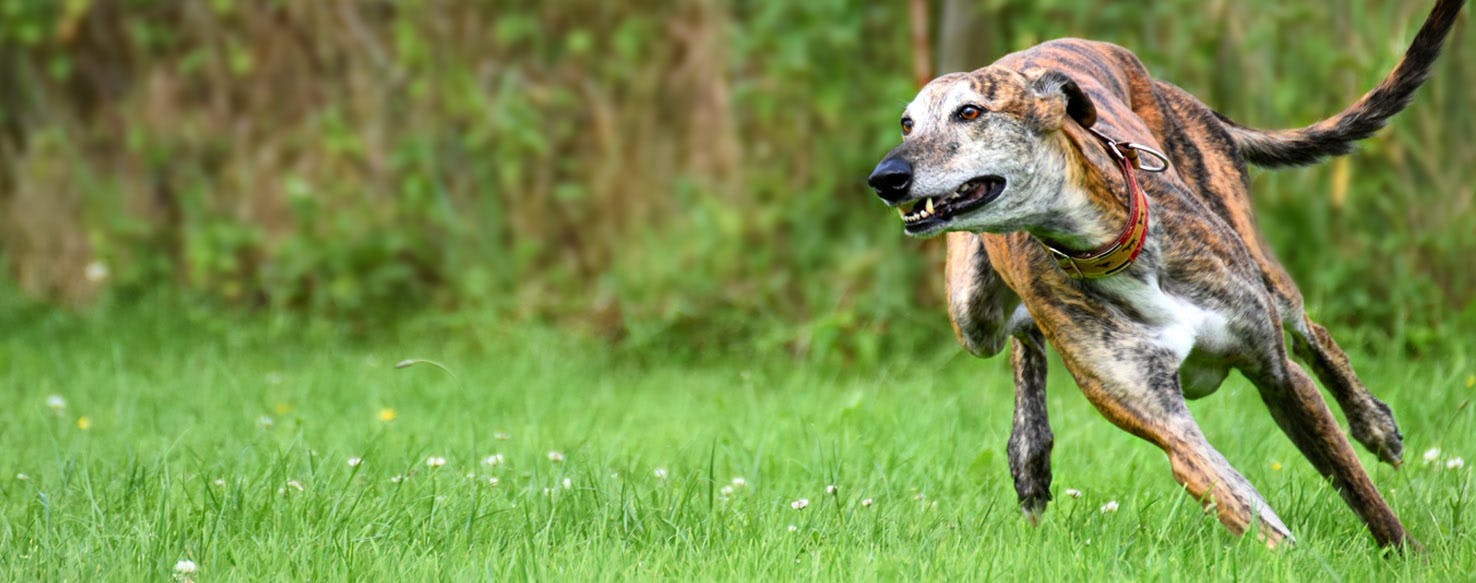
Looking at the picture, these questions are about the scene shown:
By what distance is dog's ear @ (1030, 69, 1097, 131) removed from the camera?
141 inches

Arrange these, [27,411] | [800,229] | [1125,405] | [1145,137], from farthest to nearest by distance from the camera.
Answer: [800,229] < [27,411] < [1145,137] < [1125,405]

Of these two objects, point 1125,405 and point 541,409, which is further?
point 541,409

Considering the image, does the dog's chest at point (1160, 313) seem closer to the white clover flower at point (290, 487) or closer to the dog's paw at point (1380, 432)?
the dog's paw at point (1380, 432)

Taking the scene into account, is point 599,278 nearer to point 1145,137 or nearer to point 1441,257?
point 1441,257

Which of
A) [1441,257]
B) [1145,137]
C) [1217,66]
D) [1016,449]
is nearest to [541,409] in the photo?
[1016,449]

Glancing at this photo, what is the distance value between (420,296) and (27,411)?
315cm

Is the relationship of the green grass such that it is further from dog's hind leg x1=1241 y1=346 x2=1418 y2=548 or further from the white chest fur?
the white chest fur

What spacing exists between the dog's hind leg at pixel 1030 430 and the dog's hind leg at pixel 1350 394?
0.67 m

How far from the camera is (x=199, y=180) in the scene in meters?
9.55

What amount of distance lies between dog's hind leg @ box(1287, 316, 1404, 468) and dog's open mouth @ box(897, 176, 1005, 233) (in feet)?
3.82

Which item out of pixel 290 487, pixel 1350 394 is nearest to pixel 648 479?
pixel 290 487

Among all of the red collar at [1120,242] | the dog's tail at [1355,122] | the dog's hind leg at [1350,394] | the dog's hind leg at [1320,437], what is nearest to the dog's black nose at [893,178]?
the red collar at [1120,242]

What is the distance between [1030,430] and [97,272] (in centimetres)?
668

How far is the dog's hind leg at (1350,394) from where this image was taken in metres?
4.27
